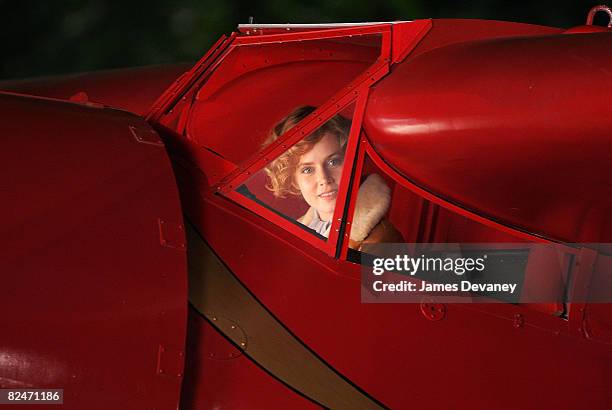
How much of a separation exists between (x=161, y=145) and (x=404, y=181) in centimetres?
50

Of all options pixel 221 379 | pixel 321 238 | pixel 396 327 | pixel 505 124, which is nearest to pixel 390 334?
pixel 396 327

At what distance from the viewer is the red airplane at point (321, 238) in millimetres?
1608

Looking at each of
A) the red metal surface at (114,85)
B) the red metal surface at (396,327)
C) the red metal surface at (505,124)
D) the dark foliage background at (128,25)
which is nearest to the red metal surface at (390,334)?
the red metal surface at (396,327)

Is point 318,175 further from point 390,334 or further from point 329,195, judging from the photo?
point 390,334

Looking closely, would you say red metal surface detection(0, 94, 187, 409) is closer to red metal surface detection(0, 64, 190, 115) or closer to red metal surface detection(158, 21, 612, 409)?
red metal surface detection(158, 21, 612, 409)

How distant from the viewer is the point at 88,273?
5.28ft

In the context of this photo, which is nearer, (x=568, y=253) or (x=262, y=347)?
(x=262, y=347)

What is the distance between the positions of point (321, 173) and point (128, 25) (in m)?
2.92

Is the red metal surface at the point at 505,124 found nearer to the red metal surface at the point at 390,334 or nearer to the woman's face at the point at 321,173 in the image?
the woman's face at the point at 321,173

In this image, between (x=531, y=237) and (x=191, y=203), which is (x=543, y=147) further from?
(x=191, y=203)

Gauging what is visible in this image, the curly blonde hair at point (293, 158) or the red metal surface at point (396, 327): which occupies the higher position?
the curly blonde hair at point (293, 158)

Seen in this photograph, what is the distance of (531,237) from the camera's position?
2.11 metres

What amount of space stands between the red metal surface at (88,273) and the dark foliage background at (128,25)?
2.71 m

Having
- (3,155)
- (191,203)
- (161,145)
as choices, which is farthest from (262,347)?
(3,155)
